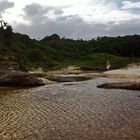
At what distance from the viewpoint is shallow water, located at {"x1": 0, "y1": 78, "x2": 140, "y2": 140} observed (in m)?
20.5

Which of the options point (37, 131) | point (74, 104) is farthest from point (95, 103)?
point (37, 131)

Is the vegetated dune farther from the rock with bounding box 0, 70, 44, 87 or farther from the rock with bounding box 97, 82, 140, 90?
the rock with bounding box 0, 70, 44, 87

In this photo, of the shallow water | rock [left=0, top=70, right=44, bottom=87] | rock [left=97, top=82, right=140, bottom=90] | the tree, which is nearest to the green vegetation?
the tree

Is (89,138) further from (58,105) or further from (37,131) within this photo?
(58,105)

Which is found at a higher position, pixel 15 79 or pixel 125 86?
pixel 15 79

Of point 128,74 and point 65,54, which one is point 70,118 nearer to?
point 128,74

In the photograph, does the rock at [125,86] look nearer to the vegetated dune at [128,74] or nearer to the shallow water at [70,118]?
the shallow water at [70,118]

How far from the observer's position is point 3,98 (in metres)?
36.5

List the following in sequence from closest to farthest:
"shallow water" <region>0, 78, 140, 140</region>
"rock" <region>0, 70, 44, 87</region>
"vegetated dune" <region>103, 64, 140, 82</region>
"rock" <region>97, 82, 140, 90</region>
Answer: "shallow water" <region>0, 78, 140, 140</region> → "rock" <region>97, 82, 140, 90</region> → "rock" <region>0, 70, 44, 87</region> → "vegetated dune" <region>103, 64, 140, 82</region>

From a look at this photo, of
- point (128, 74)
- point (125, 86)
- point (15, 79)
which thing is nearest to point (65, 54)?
point (128, 74)

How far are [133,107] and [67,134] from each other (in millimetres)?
10470

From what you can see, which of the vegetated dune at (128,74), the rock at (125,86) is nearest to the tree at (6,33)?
the vegetated dune at (128,74)

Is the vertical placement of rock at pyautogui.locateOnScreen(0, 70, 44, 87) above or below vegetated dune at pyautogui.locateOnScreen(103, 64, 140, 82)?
above

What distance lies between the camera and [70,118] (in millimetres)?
24859
